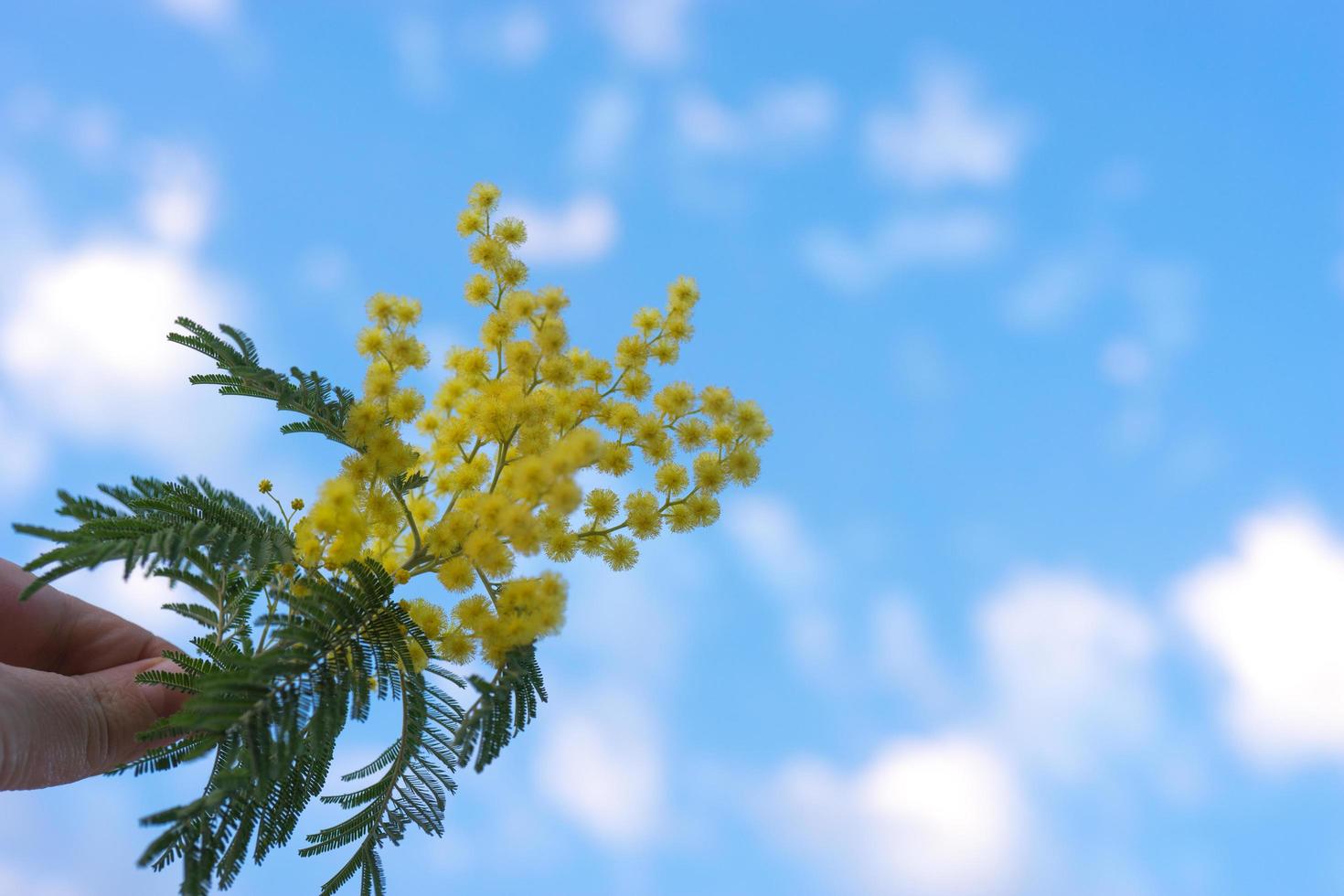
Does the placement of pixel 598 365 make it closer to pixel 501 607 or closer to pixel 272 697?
pixel 501 607

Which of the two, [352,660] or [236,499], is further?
[236,499]

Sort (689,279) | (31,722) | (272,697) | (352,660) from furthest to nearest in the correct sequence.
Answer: (689,279)
(31,722)
(352,660)
(272,697)

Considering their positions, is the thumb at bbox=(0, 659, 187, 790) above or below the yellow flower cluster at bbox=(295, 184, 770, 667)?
below

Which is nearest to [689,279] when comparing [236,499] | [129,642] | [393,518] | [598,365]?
[598,365]

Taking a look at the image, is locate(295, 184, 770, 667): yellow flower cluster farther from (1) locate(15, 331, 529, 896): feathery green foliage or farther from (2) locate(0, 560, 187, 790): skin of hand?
(2) locate(0, 560, 187, 790): skin of hand

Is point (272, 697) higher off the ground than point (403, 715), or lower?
lower

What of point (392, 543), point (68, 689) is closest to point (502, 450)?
point (392, 543)

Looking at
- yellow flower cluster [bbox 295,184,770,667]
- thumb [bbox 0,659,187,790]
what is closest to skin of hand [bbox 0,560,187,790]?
thumb [bbox 0,659,187,790]
